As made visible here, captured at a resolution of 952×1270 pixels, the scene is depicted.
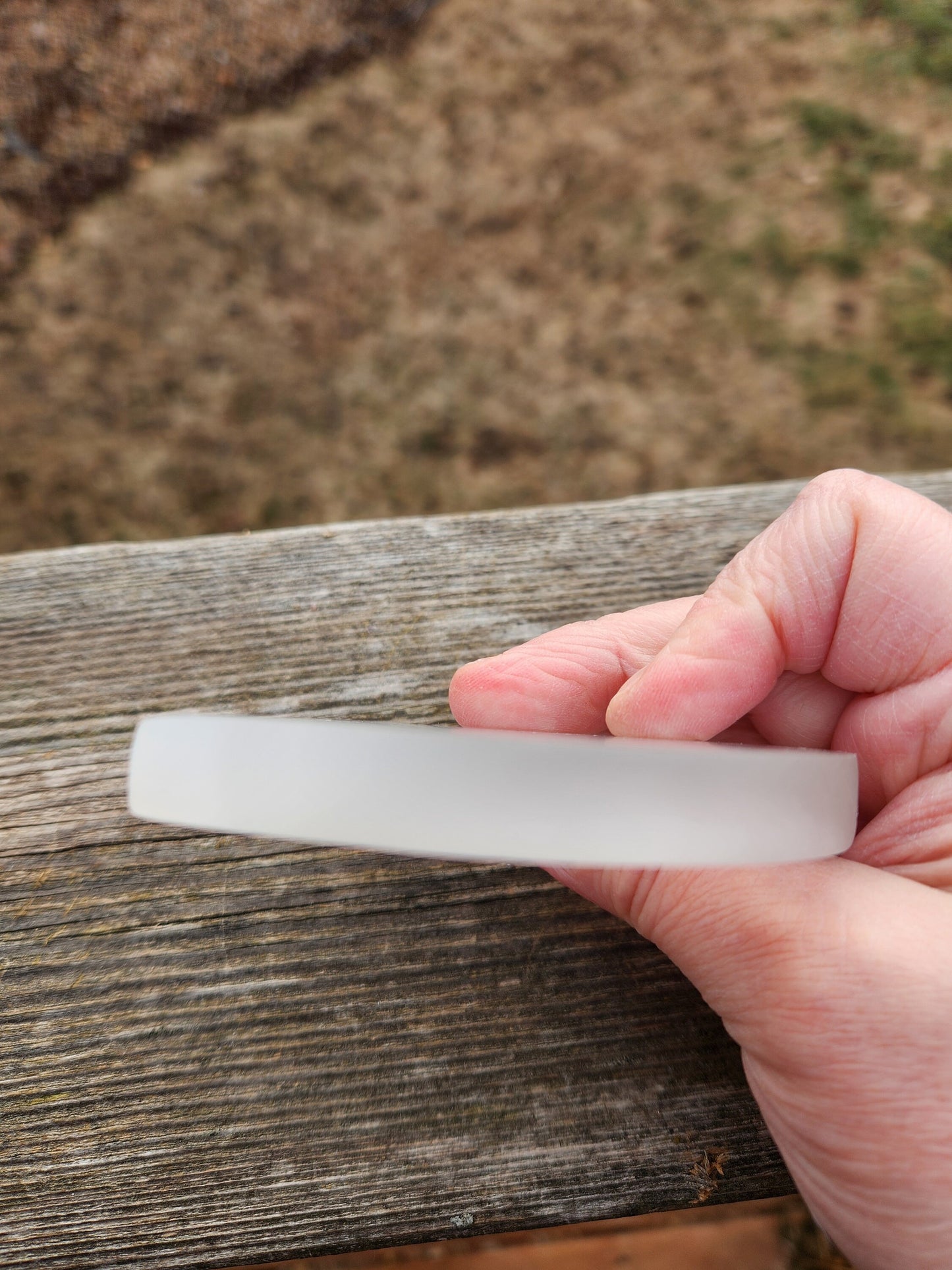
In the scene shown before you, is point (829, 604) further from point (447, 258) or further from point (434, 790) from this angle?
point (447, 258)

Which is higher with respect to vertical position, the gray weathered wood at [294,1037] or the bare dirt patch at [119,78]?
the bare dirt patch at [119,78]

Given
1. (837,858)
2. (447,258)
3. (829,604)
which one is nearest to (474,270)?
(447,258)

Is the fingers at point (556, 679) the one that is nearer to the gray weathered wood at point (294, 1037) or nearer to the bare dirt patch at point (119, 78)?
the gray weathered wood at point (294, 1037)

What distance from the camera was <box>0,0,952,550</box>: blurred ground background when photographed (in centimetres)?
180

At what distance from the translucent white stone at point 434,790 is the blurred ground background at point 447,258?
→ 144cm

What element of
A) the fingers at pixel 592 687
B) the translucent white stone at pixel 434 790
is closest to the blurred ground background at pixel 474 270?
the fingers at pixel 592 687

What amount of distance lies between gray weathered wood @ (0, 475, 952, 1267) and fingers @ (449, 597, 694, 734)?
0.38 ft

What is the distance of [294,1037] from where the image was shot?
615 mm

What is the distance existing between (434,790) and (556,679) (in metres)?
0.26

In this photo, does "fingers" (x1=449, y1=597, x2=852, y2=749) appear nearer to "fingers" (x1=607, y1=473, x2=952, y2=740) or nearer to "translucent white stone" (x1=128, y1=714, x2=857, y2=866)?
"fingers" (x1=607, y1=473, x2=952, y2=740)

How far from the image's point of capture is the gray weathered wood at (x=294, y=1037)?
0.59m

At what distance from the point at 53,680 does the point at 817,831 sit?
1.99 feet

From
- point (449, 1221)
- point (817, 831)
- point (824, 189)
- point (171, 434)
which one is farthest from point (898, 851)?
point (824, 189)

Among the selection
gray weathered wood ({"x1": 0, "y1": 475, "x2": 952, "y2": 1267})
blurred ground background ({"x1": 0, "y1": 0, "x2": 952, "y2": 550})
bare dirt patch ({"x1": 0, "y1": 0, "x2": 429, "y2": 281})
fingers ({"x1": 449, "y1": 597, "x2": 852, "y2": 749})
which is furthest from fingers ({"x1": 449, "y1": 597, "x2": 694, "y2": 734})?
bare dirt patch ({"x1": 0, "y1": 0, "x2": 429, "y2": 281})
